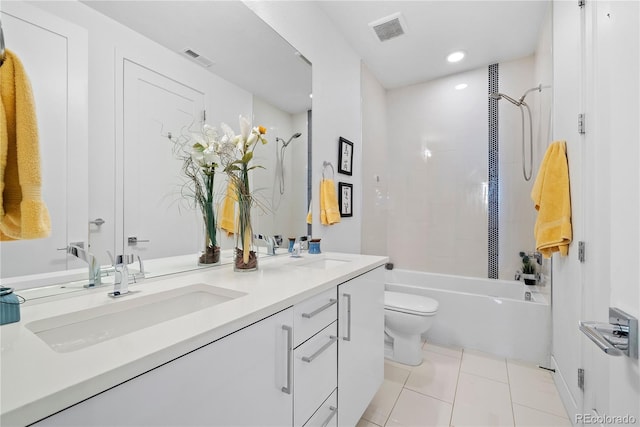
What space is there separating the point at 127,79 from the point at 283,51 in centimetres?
103

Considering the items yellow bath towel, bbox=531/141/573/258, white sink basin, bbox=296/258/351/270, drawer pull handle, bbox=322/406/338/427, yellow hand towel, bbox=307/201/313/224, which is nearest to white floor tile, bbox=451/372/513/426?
drawer pull handle, bbox=322/406/338/427

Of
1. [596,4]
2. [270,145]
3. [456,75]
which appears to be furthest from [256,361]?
[456,75]

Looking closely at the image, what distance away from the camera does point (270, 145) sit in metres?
1.70

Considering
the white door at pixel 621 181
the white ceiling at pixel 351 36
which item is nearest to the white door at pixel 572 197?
the white door at pixel 621 181

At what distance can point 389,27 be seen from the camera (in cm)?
228

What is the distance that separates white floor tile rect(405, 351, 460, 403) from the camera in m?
1.78

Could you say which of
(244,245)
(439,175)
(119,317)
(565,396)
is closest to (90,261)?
(119,317)

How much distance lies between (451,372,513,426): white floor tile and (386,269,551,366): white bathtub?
435 mm

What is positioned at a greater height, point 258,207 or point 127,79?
point 127,79

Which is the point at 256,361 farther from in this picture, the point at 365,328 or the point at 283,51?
the point at 283,51

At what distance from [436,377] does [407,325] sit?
374 millimetres

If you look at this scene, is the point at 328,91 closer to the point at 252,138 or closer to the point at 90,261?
the point at 252,138

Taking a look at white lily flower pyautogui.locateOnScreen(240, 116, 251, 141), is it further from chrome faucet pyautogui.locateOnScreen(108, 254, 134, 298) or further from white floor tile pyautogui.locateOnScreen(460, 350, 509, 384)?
white floor tile pyautogui.locateOnScreen(460, 350, 509, 384)

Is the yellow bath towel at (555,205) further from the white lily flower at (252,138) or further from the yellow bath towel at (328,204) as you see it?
the white lily flower at (252,138)
